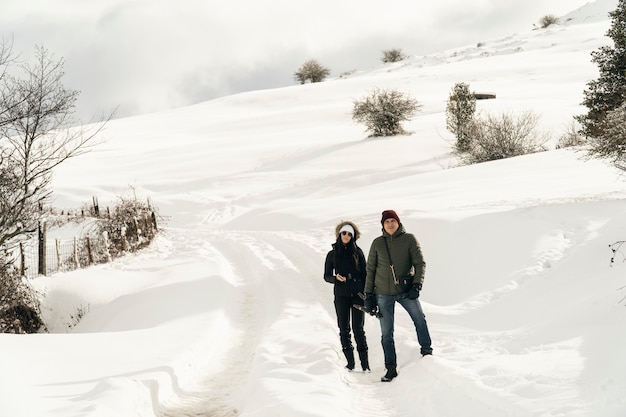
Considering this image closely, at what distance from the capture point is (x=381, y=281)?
6.72m

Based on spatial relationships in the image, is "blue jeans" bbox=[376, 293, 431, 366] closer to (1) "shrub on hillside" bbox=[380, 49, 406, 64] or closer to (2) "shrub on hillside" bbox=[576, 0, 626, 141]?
(2) "shrub on hillside" bbox=[576, 0, 626, 141]

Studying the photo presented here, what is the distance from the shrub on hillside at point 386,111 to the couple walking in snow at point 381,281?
36.4 meters

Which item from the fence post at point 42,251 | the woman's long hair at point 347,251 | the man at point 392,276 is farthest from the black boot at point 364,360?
the fence post at point 42,251

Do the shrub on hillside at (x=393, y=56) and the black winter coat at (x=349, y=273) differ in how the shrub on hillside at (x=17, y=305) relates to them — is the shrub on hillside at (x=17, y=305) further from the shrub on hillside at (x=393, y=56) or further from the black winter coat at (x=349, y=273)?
the shrub on hillside at (x=393, y=56)

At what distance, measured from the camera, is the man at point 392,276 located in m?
6.58

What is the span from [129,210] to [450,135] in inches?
1058

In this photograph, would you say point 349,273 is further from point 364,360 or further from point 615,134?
point 615,134

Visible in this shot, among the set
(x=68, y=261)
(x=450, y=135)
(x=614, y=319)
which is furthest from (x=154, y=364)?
(x=450, y=135)

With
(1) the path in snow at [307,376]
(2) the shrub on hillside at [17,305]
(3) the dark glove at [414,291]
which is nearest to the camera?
(1) the path in snow at [307,376]

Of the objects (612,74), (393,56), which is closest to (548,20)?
(393,56)

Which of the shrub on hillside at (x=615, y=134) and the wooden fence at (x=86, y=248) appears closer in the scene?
the shrub on hillside at (x=615, y=134)

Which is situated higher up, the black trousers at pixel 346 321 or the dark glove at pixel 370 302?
the dark glove at pixel 370 302

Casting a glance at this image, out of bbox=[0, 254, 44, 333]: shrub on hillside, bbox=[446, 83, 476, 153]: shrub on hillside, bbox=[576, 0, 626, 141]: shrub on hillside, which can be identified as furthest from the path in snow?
bbox=[446, 83, 476, 153]: shrub on hillside

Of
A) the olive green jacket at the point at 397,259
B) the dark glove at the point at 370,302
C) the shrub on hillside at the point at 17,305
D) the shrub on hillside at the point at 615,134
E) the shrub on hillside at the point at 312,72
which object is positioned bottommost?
the shrub on hillside at the point at 17,305
